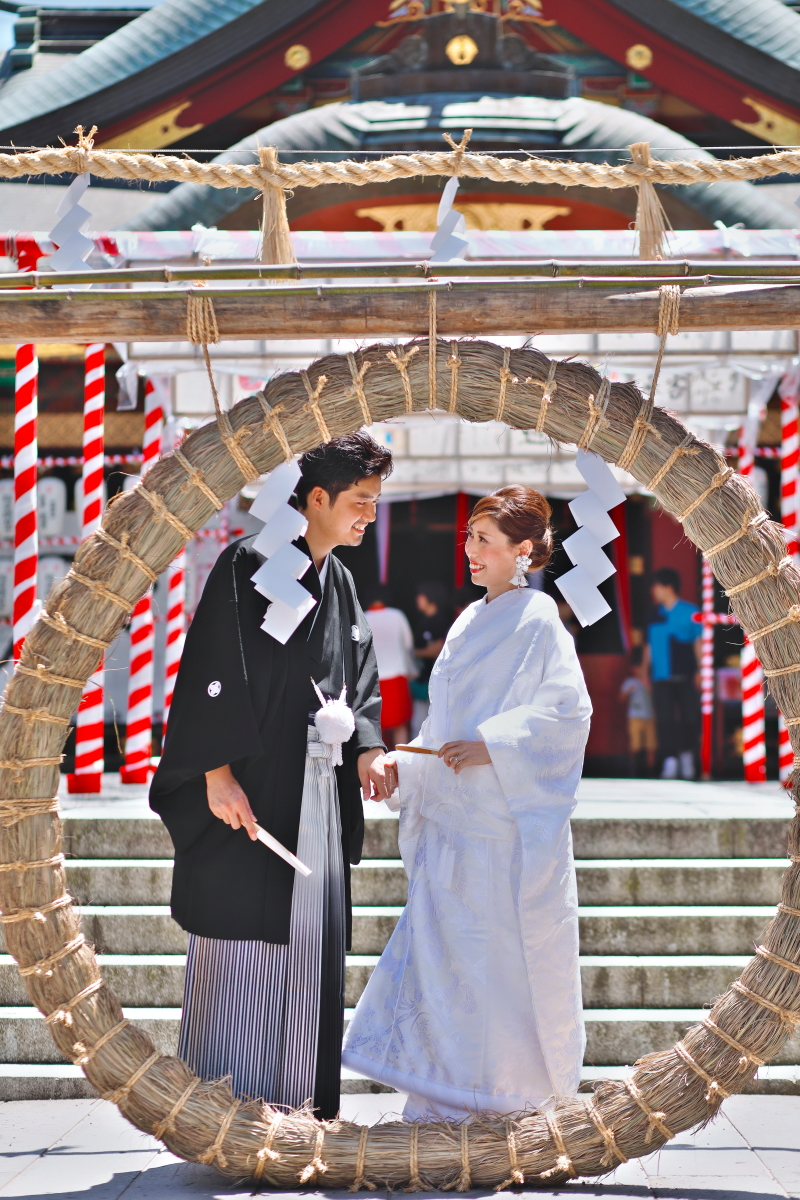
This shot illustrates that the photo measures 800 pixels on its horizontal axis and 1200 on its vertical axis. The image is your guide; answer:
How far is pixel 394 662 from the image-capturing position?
7793 mm

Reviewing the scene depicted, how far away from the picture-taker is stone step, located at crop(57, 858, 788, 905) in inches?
178

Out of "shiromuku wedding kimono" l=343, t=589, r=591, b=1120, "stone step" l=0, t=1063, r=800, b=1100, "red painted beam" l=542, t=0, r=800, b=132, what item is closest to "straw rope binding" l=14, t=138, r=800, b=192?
"shiromuku wedding kimono" l=343, t=589, r=591, b=1120

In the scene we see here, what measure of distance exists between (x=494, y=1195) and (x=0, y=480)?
6936 mm

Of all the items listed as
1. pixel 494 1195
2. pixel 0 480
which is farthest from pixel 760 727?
pixel 0 480

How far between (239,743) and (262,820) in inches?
11.7

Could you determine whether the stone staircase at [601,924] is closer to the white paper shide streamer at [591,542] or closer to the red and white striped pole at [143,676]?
the red and white striped pole at [143,676]

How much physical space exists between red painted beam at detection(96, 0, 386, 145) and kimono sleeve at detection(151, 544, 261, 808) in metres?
6.50

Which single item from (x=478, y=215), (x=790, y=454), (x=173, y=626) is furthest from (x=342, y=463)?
(x=478, y=215)

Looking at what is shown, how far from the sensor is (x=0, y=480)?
8.48m

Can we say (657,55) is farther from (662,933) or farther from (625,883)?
(662,933)

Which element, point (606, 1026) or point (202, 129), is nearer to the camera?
point (606, 1026)

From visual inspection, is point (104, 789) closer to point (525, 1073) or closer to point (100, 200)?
point (525, 1073)

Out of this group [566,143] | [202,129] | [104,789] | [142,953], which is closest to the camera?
[142,953]

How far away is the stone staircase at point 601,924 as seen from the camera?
13.3ft
